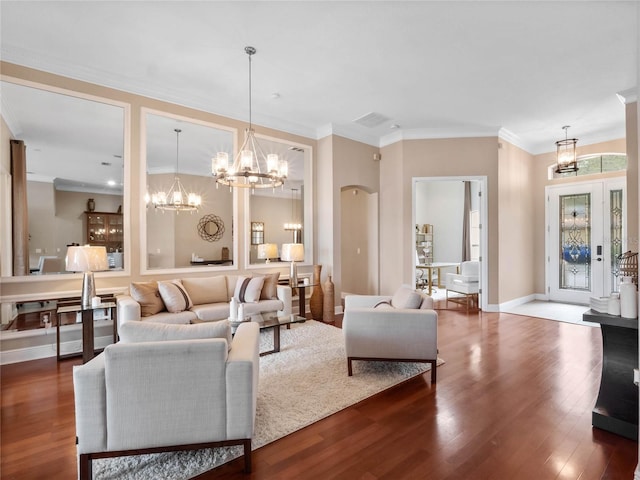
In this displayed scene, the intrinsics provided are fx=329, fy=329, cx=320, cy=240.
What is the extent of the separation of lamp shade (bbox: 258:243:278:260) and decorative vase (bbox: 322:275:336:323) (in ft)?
3.38

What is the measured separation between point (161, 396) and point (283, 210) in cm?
435

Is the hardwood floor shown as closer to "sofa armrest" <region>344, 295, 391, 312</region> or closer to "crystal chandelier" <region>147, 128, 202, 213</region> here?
"sofa armrest" <region>344, 295, 391, 312</region>

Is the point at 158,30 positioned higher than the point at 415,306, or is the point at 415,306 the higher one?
the point at 158,30

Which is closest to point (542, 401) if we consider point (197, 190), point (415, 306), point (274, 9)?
point (415, 306)

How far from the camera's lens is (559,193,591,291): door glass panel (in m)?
6.65

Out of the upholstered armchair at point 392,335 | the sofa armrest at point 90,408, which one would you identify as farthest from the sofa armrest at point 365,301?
the sofa armrest at point 90,408

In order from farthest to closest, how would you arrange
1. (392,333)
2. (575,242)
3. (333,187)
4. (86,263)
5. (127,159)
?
(575,242), (333,187), (127,159), (86,263), (392,333)

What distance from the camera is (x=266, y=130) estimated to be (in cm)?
552

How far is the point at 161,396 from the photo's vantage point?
1805 mm

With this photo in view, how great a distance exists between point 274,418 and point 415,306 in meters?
1.68

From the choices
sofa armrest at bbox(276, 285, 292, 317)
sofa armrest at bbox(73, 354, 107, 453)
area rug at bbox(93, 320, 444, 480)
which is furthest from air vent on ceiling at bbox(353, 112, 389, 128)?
sofa armrest at bbox(73, 354, 107, 453)

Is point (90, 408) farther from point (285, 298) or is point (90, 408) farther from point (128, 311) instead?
point (285, 298)

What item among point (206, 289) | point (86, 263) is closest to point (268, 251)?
point (206, 289)

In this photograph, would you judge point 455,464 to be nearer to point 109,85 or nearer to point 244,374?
point 244,374
